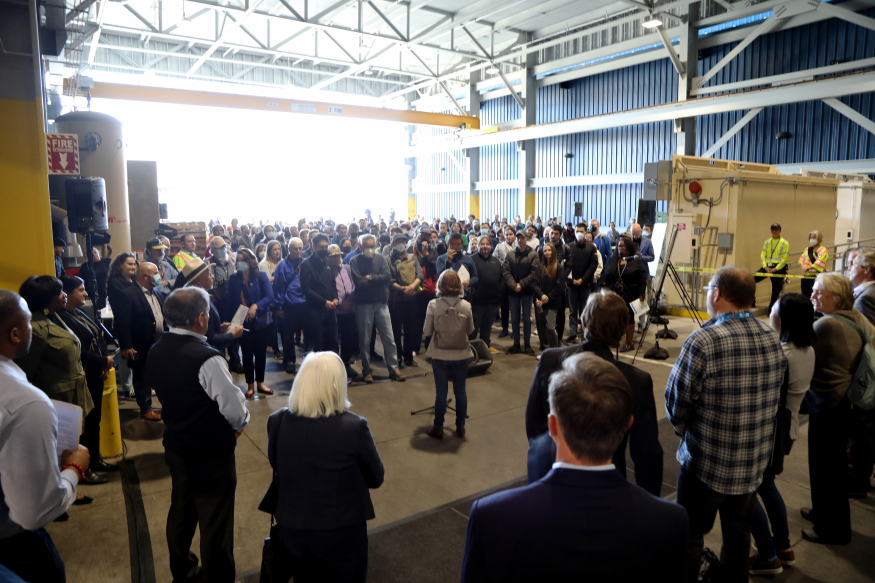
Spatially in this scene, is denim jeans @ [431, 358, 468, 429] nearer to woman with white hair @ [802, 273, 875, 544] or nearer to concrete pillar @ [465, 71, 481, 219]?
woman with white hair @ [802, 273, 875, 544]

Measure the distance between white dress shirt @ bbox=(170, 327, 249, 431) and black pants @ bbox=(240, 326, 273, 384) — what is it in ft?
11.6

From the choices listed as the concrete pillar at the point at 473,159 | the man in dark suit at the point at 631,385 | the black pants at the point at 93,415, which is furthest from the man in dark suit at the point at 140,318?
the concrete pillar at the point at 473,159

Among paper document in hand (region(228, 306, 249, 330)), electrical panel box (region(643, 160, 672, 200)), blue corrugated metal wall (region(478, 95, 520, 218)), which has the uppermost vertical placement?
blue corrugated metal wall (region(478, 95, 520, 218))

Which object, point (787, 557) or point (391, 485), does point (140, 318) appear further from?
point (787, 557)

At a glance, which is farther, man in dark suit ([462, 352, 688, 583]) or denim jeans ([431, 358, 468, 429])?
denim jeans ([431, 358, 468, 429])

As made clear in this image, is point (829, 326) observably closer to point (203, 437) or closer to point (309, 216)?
point (203, 437)

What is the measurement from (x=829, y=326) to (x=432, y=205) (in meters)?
25.9

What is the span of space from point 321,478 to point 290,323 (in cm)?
530

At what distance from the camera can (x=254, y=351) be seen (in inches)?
255

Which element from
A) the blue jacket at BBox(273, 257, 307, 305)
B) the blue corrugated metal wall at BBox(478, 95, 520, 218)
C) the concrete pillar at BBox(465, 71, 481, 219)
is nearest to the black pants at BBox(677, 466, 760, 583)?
the blue jacket at BBox(273, 257, 307, 305)

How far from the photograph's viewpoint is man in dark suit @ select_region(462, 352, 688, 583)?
1261 millimetres

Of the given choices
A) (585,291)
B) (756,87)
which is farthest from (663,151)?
(585,291)

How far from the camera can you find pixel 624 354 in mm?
8398

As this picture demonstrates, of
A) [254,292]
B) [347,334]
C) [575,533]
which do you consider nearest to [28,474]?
[575,533]
